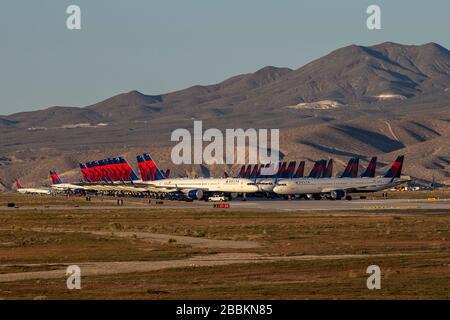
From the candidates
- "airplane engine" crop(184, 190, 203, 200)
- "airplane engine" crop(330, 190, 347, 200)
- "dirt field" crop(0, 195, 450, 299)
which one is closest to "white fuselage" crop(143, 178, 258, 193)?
"airplane engine" crop(184, 190, 203, 200)

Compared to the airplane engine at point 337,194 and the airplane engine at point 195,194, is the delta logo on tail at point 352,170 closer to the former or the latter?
the airplane engine at point 337,194

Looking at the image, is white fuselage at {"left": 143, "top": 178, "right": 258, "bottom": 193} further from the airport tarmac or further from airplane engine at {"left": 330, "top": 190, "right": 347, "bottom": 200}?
the airport tarmac

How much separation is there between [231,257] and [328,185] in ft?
353

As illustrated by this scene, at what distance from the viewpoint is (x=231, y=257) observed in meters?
55.9

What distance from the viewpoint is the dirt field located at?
1578 inches

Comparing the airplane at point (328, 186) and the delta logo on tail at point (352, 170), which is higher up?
Answer: the delta logo on tail at point (352, 170)

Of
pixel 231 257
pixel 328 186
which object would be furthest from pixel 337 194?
pixel 231 257

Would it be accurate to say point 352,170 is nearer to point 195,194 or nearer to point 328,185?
point 328,185

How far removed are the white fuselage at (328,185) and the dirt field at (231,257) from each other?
6360 centimetres

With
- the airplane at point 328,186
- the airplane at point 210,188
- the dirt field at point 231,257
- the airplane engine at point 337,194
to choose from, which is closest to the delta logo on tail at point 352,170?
the airplane at point 328,186

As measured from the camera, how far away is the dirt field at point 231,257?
4009cm

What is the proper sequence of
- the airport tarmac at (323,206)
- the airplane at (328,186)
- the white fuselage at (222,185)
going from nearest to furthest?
the airport tarmac at (323,206) → the airplane at (328,186) → the white fuselage at (222,185)
